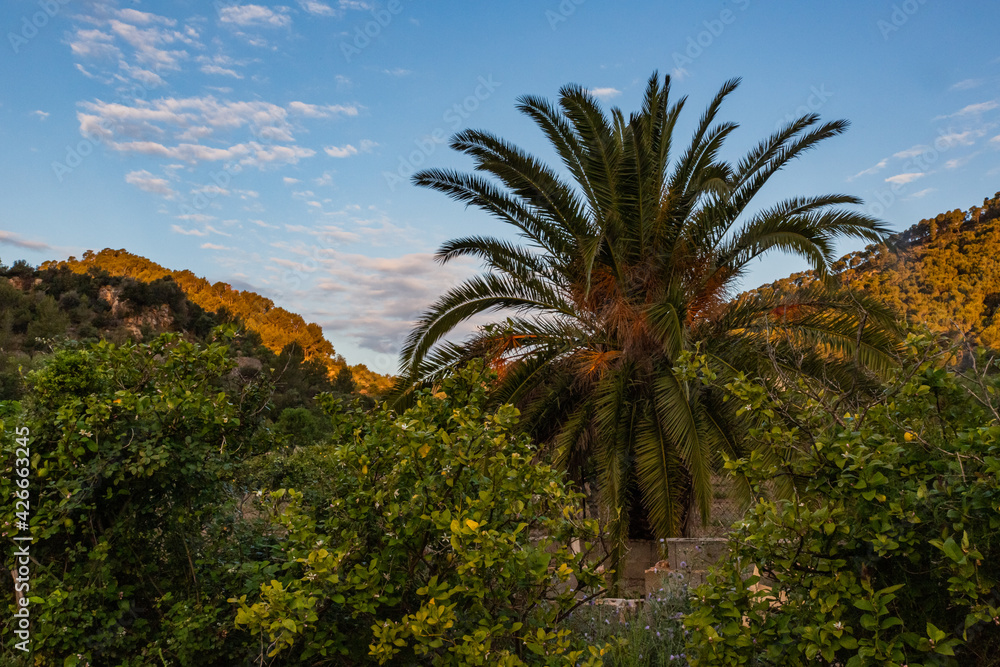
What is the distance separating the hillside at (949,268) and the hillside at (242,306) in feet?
71.0

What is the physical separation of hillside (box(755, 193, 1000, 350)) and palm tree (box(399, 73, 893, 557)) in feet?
38.1

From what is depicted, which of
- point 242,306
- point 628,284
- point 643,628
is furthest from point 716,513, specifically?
point 242,306

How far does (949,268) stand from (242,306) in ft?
108

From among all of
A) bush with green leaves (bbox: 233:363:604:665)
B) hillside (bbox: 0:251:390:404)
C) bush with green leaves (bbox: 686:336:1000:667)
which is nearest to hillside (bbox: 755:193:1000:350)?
hillside (bbox: 0:251:390:404)

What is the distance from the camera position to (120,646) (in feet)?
9.79

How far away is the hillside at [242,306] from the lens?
33.2 m

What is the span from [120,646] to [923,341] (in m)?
3.56

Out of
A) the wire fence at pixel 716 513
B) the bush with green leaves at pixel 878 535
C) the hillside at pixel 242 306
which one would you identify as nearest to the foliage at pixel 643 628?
the bush with green leaves at pixel 878 535

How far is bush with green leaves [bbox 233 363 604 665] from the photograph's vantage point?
240cm

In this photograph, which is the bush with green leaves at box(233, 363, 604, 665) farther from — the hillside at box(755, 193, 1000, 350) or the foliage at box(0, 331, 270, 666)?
the hillside at box(755, 193, 1000, 350)

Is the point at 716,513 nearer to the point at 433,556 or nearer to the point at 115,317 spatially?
the point at 433,556

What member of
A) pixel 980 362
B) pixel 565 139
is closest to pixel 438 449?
pixel 980 362

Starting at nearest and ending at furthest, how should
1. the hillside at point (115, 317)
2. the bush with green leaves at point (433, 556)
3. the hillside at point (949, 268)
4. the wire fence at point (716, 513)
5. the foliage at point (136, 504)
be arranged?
the bush with green leaves at point (433, 556) < the foliage at point (136, 504) < the wire fence at point (716, 513) < the hillside at point (949, 268) < the hillside at point (115, 317)

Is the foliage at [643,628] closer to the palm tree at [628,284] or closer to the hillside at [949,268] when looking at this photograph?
the palm tree at [628,284]
